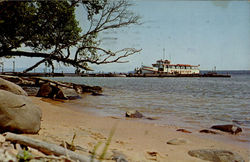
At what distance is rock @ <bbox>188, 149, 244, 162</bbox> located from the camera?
476cm

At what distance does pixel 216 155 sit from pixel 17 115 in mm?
4498

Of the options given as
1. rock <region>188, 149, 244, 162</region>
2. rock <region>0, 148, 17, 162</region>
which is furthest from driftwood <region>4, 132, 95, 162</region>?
rock <region>188, 149, 244, 162</region>

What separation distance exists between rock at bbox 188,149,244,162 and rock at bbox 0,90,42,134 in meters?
3.73

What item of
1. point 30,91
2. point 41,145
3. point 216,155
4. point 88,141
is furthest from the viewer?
point 30,91

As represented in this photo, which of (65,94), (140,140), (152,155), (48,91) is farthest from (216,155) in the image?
(48,91)

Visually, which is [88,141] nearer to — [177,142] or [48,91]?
[177,142]

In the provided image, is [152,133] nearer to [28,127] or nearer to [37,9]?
[28,127]

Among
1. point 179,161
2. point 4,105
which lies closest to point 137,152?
point 179,161

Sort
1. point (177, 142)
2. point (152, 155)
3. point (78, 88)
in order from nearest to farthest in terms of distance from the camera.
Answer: point (152, 155), point (177, 142), point (78, 88)

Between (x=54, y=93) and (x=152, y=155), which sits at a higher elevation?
(x=54, y=93)

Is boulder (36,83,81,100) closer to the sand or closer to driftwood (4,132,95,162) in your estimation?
the sand

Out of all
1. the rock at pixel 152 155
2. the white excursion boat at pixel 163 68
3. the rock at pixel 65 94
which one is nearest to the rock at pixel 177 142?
the rock at pixel 152 155

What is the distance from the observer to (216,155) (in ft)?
16.0

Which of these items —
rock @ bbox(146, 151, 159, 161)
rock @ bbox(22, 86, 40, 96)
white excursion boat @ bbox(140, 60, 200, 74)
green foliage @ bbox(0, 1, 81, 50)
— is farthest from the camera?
white excursion boat @ bbox(140, 60, 200, 74)
